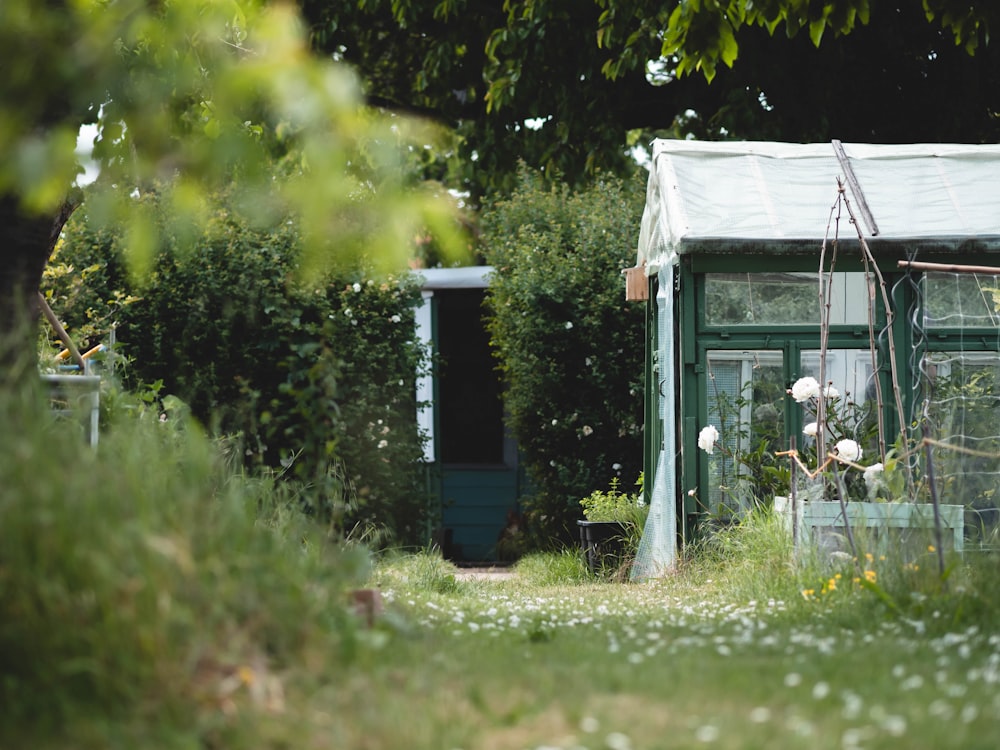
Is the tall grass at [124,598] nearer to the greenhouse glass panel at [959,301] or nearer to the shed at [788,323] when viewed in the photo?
the shed at [788,323]

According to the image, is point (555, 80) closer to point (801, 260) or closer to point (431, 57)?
point (431, 57)

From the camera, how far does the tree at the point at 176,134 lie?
247 centimetres

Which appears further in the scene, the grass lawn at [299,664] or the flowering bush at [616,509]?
the flowering bush at [616,509]

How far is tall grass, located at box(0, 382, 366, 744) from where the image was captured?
310cm

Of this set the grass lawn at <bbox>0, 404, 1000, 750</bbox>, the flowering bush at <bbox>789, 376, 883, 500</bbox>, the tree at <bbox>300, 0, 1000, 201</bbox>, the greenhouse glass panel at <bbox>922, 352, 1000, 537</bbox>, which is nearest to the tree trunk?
the grass lawn at <bbox>0, 404, 1000, 750</bbox>

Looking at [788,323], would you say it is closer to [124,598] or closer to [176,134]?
[176,134]

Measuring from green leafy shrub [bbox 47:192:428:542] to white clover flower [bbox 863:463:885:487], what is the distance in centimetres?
429

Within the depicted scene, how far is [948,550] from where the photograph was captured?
527cm

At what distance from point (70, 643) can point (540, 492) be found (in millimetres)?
7318

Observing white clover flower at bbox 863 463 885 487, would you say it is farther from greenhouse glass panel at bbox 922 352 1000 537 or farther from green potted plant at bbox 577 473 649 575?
green potted plant at bbox 577 473 649 575

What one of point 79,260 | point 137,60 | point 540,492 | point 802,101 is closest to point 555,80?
point 802,101

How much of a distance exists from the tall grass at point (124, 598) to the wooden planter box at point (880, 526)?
3032 mm

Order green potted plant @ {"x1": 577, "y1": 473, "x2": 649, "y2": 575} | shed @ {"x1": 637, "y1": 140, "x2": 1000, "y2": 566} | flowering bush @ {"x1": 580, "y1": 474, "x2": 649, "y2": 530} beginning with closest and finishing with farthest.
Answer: shed @ {"x1": 637, "y1": 140, "x2": 1000, "y2": 566}
green potted plant @ {"x1": 577, "y1": 473, "x2": 649, "y2": 575}
flowering bush @ {"x1": 580, "y1": 474, "x2": 649, "y2": 530}

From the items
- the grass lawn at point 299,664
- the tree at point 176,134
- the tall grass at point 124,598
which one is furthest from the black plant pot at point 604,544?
the tall grass at point 124,598
